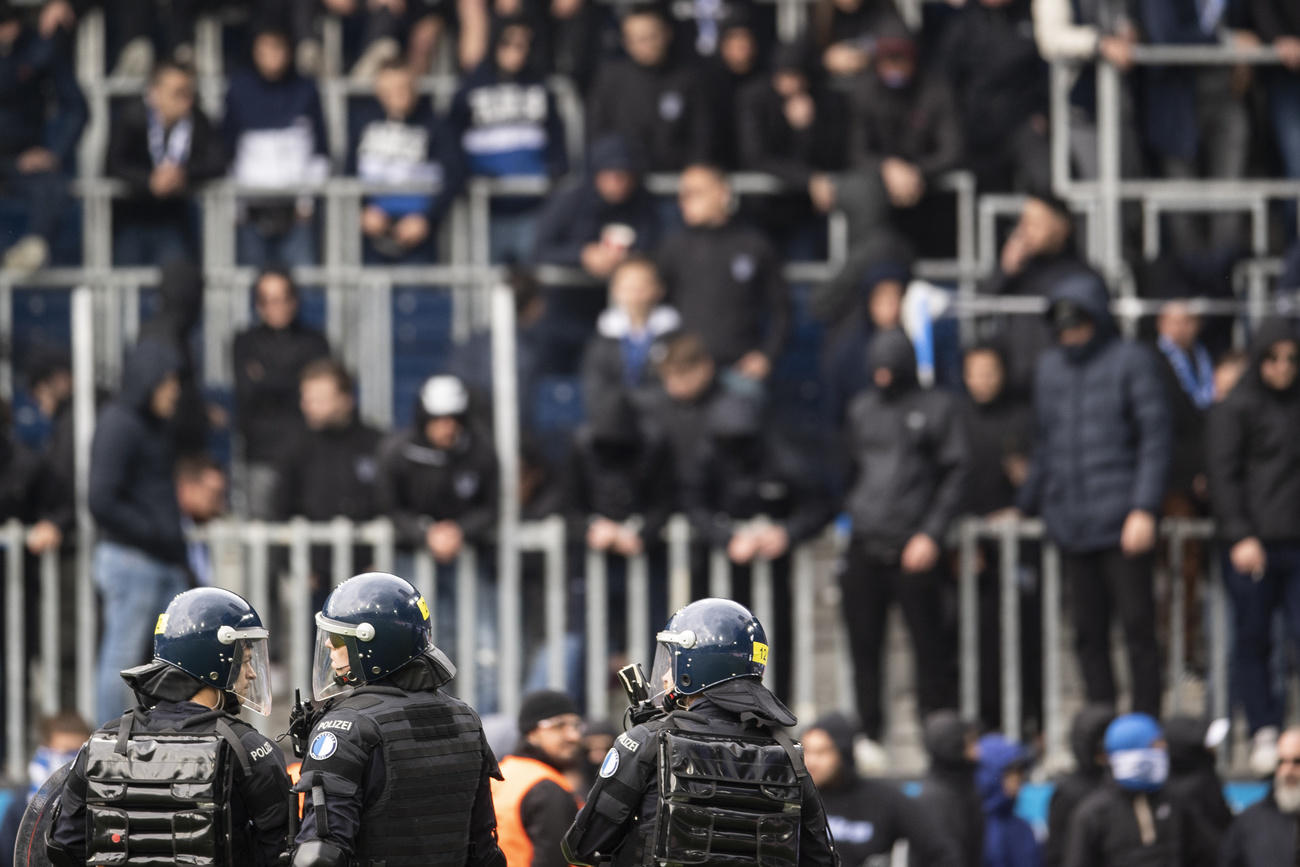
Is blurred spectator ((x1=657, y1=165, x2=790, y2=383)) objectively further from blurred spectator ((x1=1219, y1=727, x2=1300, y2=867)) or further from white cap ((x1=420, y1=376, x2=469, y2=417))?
blurred spectator ((x1=1219, y1=727, x2=1300, y2=867))

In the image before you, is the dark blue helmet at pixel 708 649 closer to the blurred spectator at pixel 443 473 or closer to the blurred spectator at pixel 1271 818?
the blurred spectator at pixel 1271 818

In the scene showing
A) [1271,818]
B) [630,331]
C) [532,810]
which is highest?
[630,331]

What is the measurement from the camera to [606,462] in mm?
11914

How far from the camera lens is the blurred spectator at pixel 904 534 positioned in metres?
11.9

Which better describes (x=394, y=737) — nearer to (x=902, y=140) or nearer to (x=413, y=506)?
(x=413, y=506)

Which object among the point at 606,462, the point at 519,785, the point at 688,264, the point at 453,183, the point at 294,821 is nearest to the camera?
the point at 294,821

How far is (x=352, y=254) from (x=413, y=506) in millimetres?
3451

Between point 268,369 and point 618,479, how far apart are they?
2.63 meters

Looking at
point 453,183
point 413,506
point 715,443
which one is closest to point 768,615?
point 715,443

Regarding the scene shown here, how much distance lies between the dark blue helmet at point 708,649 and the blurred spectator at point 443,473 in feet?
15.4

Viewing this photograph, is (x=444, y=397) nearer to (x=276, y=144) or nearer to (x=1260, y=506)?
(x=276, y=144)

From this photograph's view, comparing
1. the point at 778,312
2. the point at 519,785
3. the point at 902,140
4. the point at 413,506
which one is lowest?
the point at 519,785

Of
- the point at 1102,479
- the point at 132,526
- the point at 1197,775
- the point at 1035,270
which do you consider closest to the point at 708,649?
the point at 1197,775

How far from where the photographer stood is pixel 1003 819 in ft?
37.3
